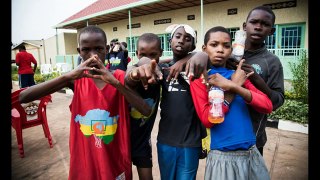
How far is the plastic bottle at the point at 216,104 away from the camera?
1.43m

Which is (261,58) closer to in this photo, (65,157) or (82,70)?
(82,70)

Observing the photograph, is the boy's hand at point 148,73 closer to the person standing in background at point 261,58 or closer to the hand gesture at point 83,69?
the hand gesture at point 83,69

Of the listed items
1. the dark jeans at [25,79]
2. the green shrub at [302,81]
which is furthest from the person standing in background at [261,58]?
the dark jeans at [25,79]

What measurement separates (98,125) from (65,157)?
257cm

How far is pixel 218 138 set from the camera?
1598 mm

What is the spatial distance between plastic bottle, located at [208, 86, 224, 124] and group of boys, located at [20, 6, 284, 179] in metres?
0.07

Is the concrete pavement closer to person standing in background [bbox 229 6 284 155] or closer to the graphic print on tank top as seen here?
person standing in background [bbox 229 6 284 155]

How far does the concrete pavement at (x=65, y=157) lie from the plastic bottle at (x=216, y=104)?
1.81 metres

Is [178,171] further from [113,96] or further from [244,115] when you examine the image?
[113,96]

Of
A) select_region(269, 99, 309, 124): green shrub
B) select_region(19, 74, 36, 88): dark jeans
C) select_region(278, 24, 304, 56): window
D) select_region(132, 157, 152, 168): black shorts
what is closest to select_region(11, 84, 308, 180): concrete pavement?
select_region(269, 99, 309, 124): green shrub
